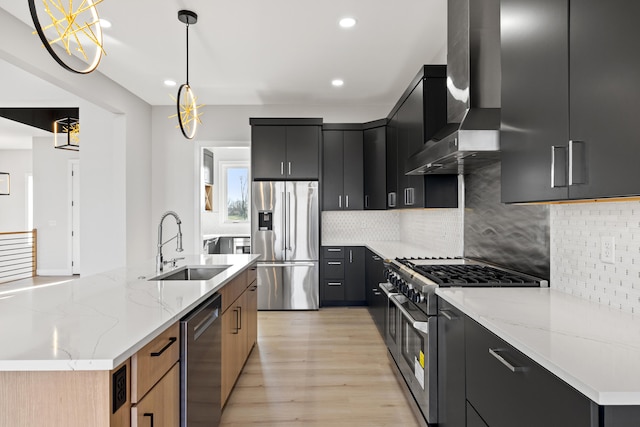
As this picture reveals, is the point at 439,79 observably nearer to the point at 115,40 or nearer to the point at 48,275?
the point at 115,40

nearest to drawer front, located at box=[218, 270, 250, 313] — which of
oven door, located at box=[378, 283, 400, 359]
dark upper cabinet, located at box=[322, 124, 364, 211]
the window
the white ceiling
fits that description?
oven door, located at box=[378, 283, 400, 359]

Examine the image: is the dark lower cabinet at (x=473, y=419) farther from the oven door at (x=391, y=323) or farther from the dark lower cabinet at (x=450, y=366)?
the oven door at (x=391, y=323)

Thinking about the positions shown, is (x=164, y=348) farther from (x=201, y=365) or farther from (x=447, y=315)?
(x=447, y=315)

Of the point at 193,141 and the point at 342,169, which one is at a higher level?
the point at 193,141

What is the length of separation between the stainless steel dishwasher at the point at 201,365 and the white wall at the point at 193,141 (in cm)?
384

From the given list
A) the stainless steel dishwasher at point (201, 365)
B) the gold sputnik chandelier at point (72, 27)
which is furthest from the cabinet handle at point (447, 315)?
the gold sputnik chandelier at point (72, 27)

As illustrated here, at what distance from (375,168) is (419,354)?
3.36 metres

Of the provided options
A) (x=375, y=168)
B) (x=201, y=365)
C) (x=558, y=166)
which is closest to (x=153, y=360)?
(x=201, y=365)

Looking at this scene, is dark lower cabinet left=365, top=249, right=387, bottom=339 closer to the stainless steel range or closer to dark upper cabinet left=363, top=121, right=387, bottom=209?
dark upper cabinet left=363, top=121, right=387, bottom=209

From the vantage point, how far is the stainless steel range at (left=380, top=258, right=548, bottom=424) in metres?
2.14

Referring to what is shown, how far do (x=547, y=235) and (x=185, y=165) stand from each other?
5.04 meters

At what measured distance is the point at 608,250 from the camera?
1683 millimetres

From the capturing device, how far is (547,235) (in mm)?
2166

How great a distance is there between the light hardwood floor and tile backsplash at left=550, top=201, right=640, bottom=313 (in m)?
1.33
